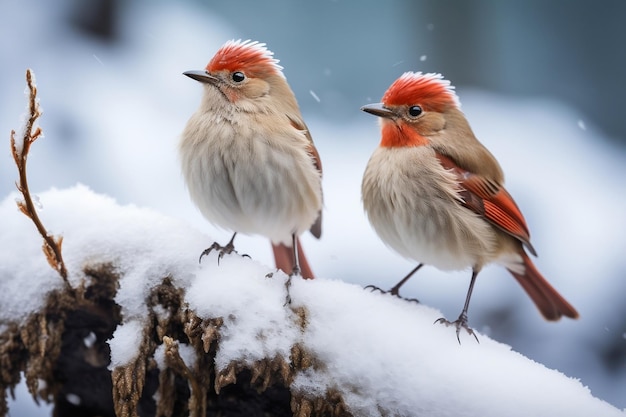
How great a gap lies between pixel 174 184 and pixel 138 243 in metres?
1.70

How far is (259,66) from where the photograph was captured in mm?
2754

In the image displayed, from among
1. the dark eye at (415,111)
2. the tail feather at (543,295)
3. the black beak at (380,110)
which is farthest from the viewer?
the tail feather at (543,295)

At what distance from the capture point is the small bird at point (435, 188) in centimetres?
264

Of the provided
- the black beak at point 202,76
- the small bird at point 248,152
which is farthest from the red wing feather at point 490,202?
the black beak at point 202,76

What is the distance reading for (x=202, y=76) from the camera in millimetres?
2643

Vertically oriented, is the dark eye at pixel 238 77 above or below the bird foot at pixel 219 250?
above

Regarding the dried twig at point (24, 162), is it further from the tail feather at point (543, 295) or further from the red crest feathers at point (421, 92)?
the tail feather at point (543, 295)

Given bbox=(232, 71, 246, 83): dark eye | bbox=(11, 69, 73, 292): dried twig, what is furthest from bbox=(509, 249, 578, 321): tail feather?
bbox=(11, 69, 73, 292): dried twig

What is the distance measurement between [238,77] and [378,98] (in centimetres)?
192

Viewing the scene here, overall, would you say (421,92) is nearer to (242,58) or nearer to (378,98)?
(242,58)

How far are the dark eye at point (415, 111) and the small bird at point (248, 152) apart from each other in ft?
1.45

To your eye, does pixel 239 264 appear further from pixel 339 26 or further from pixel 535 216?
pixel 339 26

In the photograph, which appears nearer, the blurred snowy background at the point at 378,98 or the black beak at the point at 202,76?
the black beak at the point at 202,76

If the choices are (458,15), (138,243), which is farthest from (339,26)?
(138,243)
